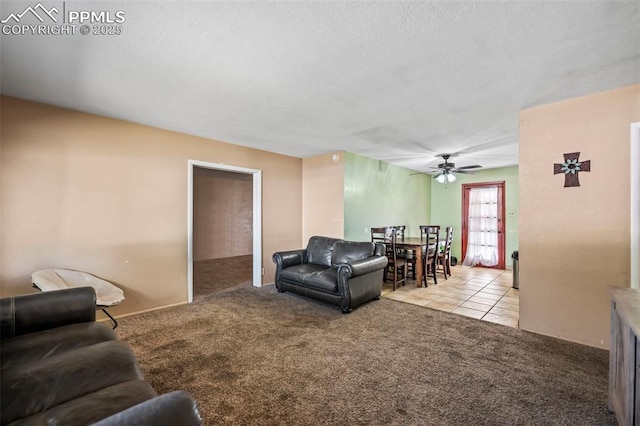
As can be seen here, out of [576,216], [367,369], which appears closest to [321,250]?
[367,369]

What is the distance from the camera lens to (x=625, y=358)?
1.48 meters

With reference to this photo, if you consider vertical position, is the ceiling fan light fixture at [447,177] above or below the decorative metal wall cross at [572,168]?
above

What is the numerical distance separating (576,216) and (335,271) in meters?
2.77

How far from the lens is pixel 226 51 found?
202 centimetres

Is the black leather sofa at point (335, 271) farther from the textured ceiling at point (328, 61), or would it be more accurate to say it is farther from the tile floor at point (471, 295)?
the textured ceiling at point (328, 61)

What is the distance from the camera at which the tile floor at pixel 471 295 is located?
11.7ft

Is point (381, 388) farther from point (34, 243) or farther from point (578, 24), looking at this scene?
point (34, 243)

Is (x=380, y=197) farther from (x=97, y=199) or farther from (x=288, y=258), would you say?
(x=97, y=199)

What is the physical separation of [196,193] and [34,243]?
5.01 m

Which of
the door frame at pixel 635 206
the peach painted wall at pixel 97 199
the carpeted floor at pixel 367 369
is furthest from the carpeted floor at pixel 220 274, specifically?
the door frame at pixel 635 206

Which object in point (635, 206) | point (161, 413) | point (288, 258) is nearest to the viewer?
point (161, 413)

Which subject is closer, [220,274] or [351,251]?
[351,251]

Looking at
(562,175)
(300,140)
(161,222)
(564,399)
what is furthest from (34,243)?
(562,175)

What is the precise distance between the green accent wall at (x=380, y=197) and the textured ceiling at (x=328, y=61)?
1884 mm
